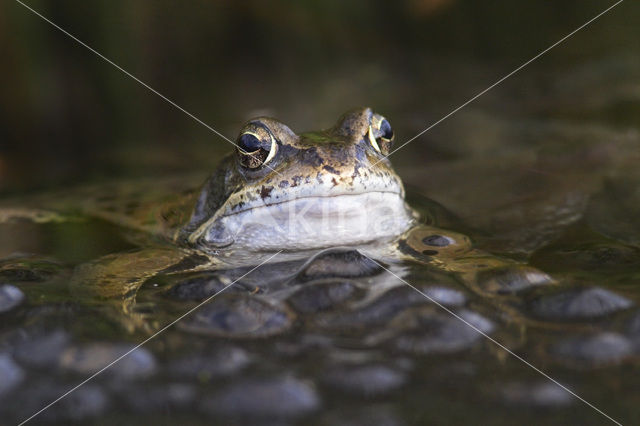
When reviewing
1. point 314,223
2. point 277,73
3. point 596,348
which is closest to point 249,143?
point 314,223

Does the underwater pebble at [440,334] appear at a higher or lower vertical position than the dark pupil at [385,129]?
lower

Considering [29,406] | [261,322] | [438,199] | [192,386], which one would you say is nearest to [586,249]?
[438,199]

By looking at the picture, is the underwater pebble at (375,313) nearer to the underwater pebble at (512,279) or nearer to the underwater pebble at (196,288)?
the underwater pebble at (512,279)

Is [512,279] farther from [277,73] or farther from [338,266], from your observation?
[277,73]

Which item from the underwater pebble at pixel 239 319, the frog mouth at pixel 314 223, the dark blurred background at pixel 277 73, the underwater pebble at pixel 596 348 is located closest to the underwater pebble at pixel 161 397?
the underwater pebble at pixel 239 319

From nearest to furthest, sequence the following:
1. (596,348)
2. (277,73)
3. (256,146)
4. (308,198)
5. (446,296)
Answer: (596,348) → (446,296) → (308,198) → (256,146) → (277,73)

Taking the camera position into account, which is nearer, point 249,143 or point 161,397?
point 161,397

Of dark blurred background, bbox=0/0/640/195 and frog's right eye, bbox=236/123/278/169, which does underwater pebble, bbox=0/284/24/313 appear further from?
dark blurred background, bbox=0/0/640/195
